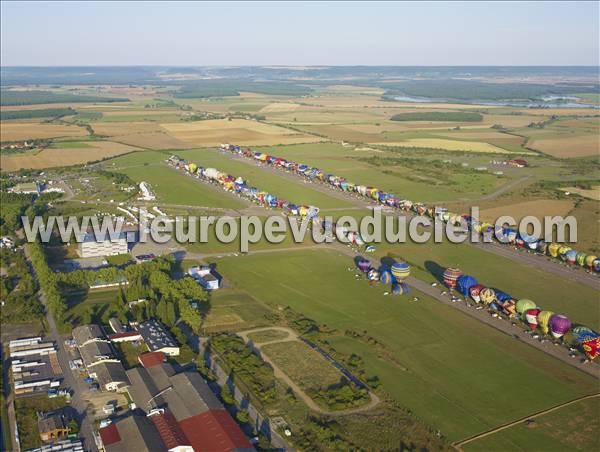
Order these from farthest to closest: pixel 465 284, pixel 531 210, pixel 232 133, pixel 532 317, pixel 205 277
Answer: pixel 232 133
pixel 531 210
pixel 205 277
pixel 465 284
pixel 532 317

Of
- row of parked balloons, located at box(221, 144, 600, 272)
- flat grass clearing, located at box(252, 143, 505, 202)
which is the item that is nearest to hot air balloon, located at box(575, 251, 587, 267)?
row of parked balloons, located at box(221, 144, 600, 272)

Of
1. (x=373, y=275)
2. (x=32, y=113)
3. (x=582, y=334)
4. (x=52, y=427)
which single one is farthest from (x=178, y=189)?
(x=32, y=113)

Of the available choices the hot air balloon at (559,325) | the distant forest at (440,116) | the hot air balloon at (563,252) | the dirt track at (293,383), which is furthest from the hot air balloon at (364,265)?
the distant forest at (440,116)

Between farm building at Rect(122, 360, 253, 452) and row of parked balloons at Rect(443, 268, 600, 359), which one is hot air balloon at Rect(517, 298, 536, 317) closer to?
row of parked balloons at Rect(443, 268, 600, 359)

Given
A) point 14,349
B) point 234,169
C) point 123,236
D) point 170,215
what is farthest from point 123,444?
point 234,169

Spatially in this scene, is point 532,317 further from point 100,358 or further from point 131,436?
point 100,358
